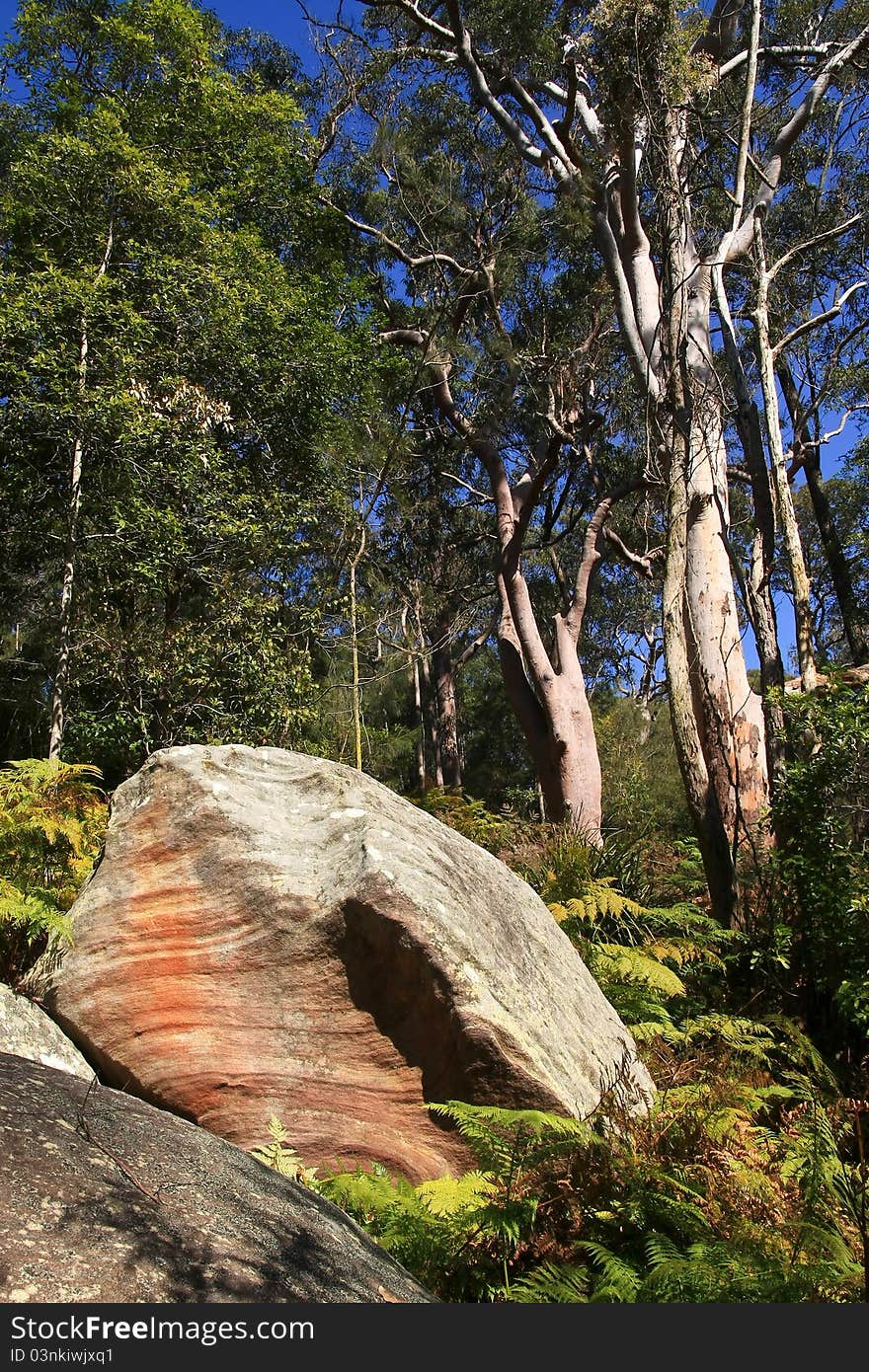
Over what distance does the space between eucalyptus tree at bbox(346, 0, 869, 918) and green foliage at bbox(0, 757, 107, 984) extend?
188 inches

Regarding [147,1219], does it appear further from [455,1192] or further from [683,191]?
[683,191]

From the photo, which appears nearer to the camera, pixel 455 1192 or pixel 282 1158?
pixel 455 1192

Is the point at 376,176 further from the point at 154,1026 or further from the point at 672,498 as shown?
the point at 154,1026

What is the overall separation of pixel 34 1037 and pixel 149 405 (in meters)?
7.88

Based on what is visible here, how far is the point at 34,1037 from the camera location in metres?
4.10

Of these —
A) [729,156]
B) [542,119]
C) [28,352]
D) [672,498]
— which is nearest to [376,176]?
[542,119]

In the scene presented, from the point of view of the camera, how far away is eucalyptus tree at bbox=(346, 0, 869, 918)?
28.2 feet

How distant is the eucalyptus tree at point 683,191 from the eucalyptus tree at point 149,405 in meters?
3.76

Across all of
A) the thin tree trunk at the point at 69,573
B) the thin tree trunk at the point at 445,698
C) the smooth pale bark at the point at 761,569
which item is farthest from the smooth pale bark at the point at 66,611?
the thin tree trunk at the point at 445,698

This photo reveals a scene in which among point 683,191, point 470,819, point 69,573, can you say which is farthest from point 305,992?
point 683,191

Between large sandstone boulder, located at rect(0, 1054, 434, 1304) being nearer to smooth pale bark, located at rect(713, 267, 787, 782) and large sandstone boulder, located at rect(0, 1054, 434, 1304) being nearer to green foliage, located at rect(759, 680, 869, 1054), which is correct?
green foliage, located at rect(759, 680, 869, 1054)

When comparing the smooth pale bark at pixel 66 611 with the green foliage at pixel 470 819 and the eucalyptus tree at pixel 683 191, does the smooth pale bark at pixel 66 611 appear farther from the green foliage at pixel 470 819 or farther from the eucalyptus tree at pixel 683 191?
the eucalyptus tree at pixel 683 191

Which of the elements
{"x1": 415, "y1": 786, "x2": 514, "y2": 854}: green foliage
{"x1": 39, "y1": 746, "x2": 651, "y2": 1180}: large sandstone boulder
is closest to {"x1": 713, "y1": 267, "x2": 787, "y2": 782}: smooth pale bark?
{"x1": 415, "y1": 786, "x2": 514, "y2": 854}: green foliage

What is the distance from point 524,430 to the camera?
17.5m
